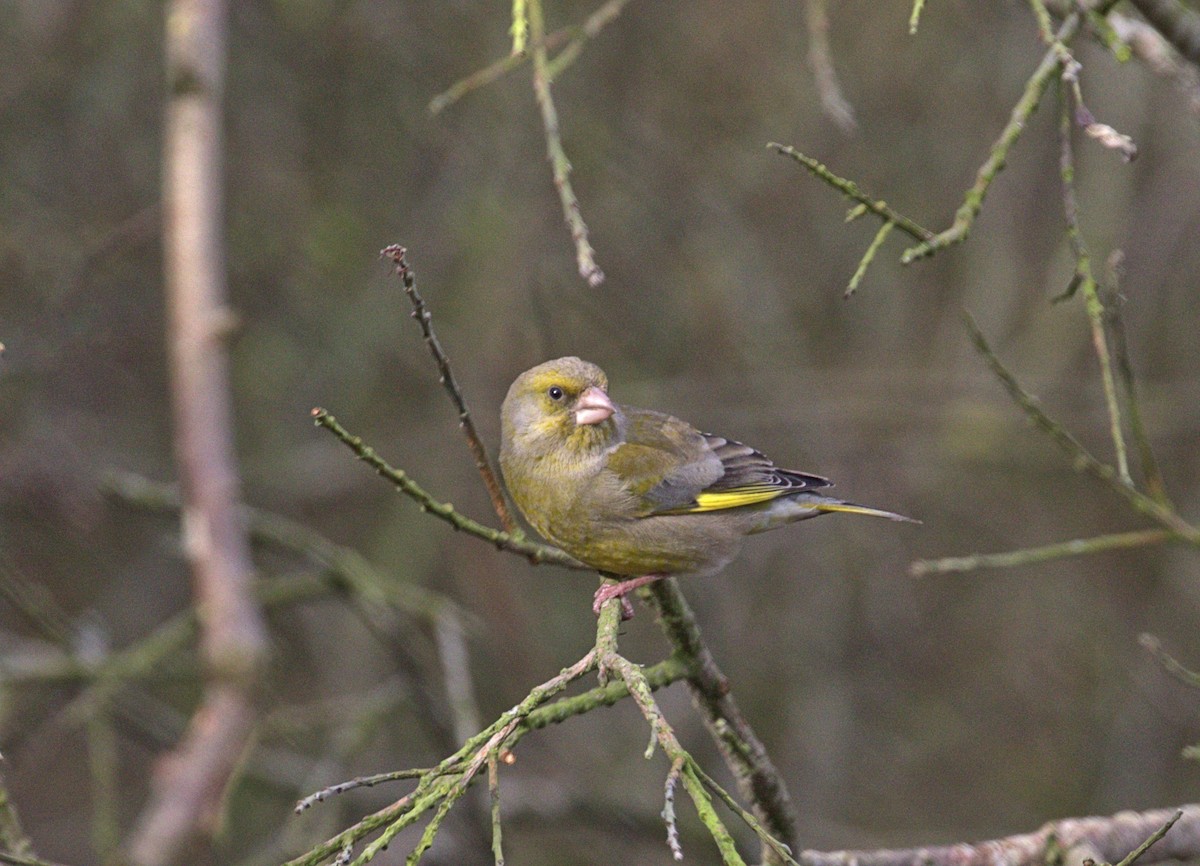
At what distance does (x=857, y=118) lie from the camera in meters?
8.98

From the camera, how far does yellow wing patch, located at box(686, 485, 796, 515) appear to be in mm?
4832

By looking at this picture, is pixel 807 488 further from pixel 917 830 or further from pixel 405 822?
pixel 917 830

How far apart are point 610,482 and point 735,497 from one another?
63 centimetres

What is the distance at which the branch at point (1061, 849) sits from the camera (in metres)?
3.55

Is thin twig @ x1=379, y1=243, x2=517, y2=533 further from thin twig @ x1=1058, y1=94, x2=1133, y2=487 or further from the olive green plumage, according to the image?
thin twig @ x1=1058, y1=94, x2=1133, y2=487

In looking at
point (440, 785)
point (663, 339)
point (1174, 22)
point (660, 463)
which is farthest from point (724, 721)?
point (663, 339)

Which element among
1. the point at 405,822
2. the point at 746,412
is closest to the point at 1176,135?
the point at 746,412

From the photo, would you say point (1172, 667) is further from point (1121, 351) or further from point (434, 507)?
point (434, 507)

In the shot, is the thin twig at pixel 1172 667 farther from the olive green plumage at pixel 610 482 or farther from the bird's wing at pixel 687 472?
the bird's wing at pixel 687 472

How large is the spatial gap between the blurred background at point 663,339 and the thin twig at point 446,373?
3.81 metres

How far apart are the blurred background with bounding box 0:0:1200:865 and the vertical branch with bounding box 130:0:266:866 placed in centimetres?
290

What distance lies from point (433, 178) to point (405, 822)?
6957mm

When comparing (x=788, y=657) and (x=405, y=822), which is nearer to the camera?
(x=405, y=822)

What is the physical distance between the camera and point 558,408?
177 inches
